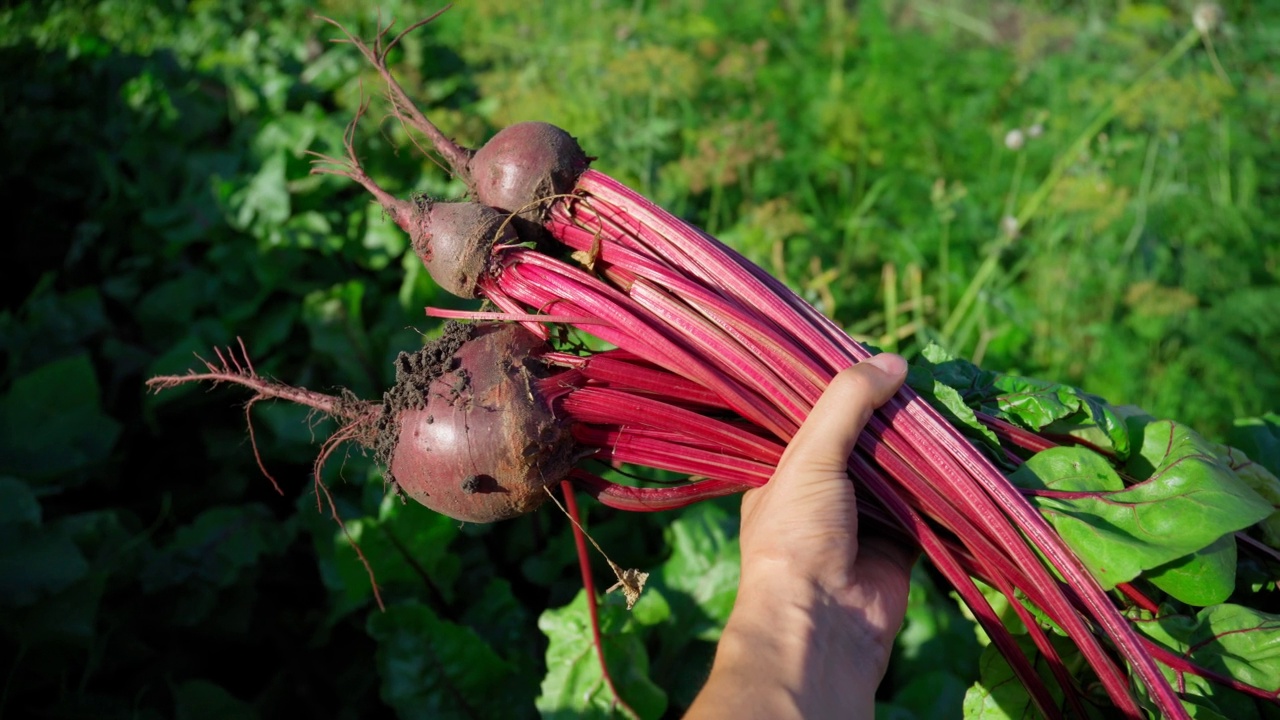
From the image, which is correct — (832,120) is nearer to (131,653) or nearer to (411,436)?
(411,436)

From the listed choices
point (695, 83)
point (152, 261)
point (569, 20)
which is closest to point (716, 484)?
point (695, 83)

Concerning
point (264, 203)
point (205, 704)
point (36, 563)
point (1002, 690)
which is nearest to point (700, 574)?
point (1002, 690)

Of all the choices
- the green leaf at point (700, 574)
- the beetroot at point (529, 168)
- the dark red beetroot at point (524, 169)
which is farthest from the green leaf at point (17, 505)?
the green leaf at point (700, 574)

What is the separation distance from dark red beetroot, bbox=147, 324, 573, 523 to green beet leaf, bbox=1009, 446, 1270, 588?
1.11 meters

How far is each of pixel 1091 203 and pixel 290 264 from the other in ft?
13.2

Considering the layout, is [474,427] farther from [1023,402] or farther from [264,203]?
[264,203]

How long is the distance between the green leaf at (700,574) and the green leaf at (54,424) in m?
2.41

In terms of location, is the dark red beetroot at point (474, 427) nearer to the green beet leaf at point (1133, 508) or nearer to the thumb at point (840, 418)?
the thumb at point (840, 418)

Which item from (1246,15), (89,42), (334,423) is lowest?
(334,423)

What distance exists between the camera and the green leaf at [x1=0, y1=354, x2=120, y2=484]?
328cm

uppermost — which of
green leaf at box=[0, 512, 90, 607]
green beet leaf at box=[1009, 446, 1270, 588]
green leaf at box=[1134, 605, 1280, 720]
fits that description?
green beet leaf at box=[1009, 446, 1270, 588]

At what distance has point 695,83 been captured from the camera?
4871 mm

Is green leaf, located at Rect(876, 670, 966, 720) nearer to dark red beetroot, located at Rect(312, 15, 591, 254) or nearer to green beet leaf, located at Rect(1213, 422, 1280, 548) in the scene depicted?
green beet leaf, located at Rect(1213, 422, 1280, 548)

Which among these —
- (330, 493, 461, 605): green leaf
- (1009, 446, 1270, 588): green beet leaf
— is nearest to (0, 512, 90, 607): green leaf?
(330, 493, 461, 605): green leaf
